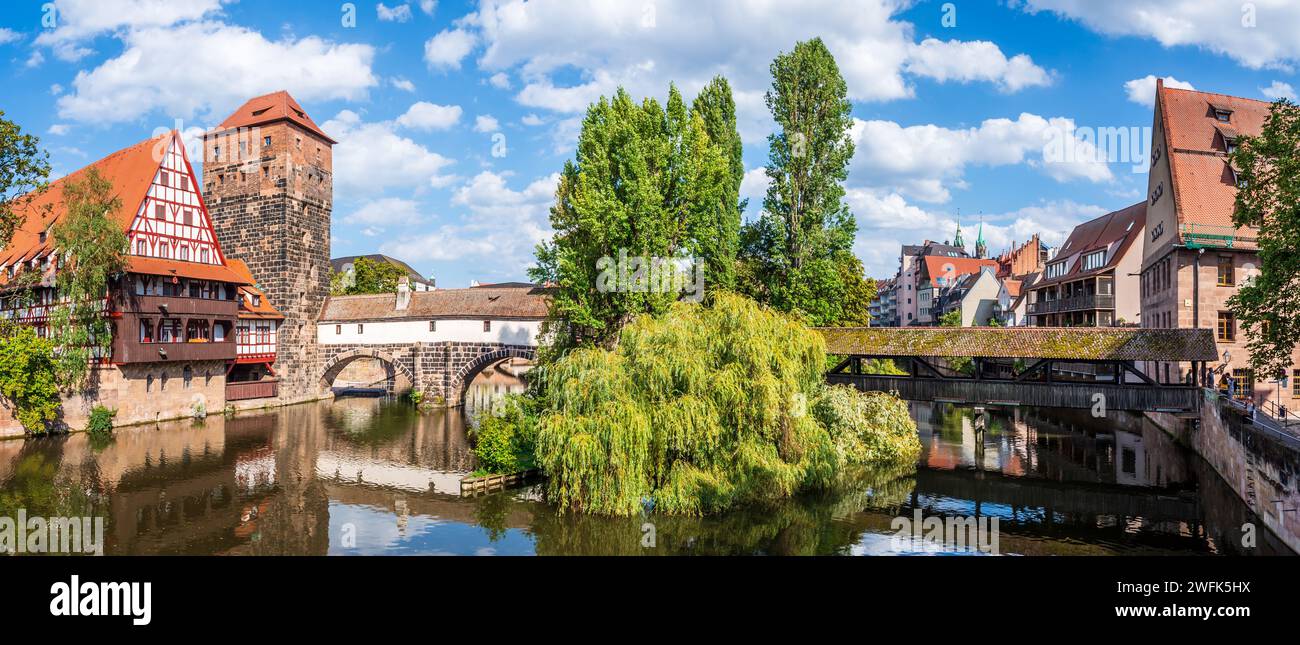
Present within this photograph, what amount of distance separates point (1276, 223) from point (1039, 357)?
879 cm

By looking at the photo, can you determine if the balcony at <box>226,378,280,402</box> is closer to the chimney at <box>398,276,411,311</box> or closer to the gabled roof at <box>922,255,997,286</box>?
the chimney at <box>398,276,411,311</box>

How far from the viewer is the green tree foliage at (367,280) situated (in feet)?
216

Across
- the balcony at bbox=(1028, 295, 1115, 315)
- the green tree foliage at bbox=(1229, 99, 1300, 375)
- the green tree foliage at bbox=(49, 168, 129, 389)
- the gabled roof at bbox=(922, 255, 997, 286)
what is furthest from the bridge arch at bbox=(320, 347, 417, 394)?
the gabled roof at bbox=(922, 255, 997, 286)

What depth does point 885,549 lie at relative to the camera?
17.1 metres

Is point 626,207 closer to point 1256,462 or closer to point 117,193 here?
point 1256,462

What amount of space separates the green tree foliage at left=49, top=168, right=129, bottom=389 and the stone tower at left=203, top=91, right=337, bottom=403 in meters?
11.9

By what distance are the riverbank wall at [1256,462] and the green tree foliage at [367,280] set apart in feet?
190

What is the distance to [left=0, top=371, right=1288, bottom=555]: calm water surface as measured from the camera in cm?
1742

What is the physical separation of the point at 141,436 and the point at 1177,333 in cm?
4069

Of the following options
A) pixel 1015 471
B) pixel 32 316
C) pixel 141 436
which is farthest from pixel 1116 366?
pixel 32 316

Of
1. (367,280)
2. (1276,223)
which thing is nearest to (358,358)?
(367,280)

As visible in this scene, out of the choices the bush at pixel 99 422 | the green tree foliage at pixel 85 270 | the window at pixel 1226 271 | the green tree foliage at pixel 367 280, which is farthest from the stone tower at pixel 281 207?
the window at pixel 1226 271

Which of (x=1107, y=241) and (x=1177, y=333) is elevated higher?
(x=1107, y=241)

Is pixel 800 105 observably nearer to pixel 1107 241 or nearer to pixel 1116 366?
pixel 1116 366
